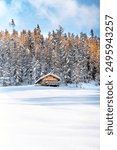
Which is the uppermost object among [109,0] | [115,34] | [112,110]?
[109,0]

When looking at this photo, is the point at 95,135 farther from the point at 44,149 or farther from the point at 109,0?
the point at 109,0

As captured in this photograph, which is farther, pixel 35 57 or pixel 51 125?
pixel 35 57

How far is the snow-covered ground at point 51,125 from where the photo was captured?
2.11 m

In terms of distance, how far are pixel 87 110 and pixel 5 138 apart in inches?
31.5

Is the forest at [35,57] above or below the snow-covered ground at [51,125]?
above

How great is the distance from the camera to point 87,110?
284 cm

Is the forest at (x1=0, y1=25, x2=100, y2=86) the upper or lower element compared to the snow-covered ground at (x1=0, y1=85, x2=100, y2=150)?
upper

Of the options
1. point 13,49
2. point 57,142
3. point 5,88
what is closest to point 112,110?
point 57,142

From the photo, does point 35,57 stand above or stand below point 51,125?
above

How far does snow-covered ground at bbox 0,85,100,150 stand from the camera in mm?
2107

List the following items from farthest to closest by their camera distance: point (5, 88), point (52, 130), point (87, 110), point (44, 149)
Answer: point (5, 88)
point (87, 110)
point (52, 130)
point (44, 149)

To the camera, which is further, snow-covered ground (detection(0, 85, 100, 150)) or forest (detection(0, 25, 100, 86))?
forest (detection(0, 25, 100, 86))

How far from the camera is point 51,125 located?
98.1 inches

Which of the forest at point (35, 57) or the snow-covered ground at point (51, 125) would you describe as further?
the forest at point (35, 57)
